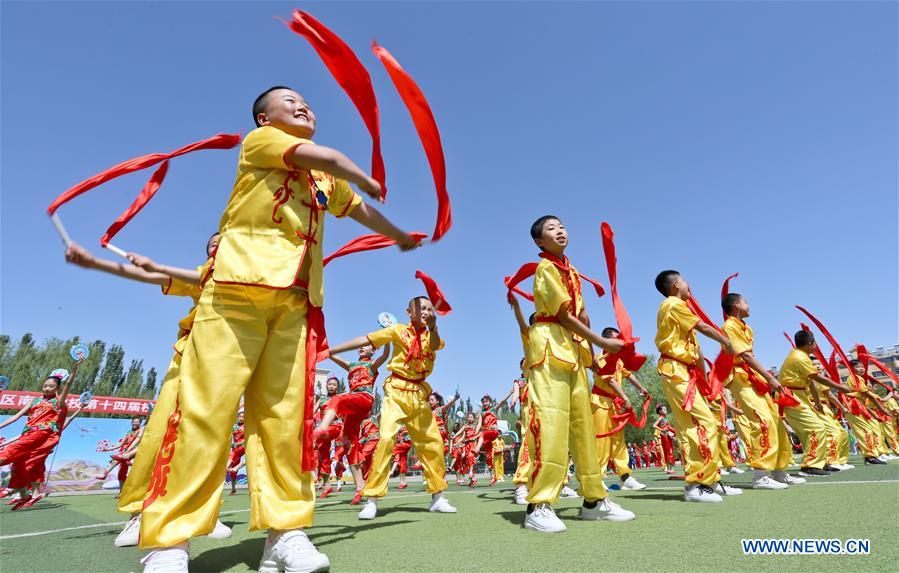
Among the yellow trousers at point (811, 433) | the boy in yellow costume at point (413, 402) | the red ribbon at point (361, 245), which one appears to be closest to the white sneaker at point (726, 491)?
the yellow trousers at point (811, 433)

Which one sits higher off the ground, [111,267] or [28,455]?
[111,267]

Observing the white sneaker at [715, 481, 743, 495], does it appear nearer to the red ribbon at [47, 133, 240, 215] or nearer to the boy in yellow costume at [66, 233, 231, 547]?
the boy in yellow costume at [66, 233, 231, 547]

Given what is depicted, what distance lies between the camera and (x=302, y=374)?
2.40m

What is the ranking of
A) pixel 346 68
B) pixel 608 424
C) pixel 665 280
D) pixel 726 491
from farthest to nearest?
pixel 608 424, pixel 665 280, pixel 726 491, pixel 346 68

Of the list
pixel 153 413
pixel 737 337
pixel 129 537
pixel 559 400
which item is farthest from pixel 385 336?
pixel 737 337

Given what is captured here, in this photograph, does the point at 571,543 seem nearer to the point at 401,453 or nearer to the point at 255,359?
the point at 255,359

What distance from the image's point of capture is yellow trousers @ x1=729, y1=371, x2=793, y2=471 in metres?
6.02

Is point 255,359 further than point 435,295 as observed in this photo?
No

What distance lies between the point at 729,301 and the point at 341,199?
6221 mm

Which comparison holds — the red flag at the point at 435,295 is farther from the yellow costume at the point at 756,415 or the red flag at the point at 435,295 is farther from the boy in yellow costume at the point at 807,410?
the boy in yellow costume at the point at 807,410

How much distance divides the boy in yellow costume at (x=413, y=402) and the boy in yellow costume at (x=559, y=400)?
1622 millimetres

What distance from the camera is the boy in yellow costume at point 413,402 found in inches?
192

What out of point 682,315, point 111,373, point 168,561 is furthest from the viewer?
point 111,373

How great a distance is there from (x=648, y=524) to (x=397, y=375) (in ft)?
9.31
